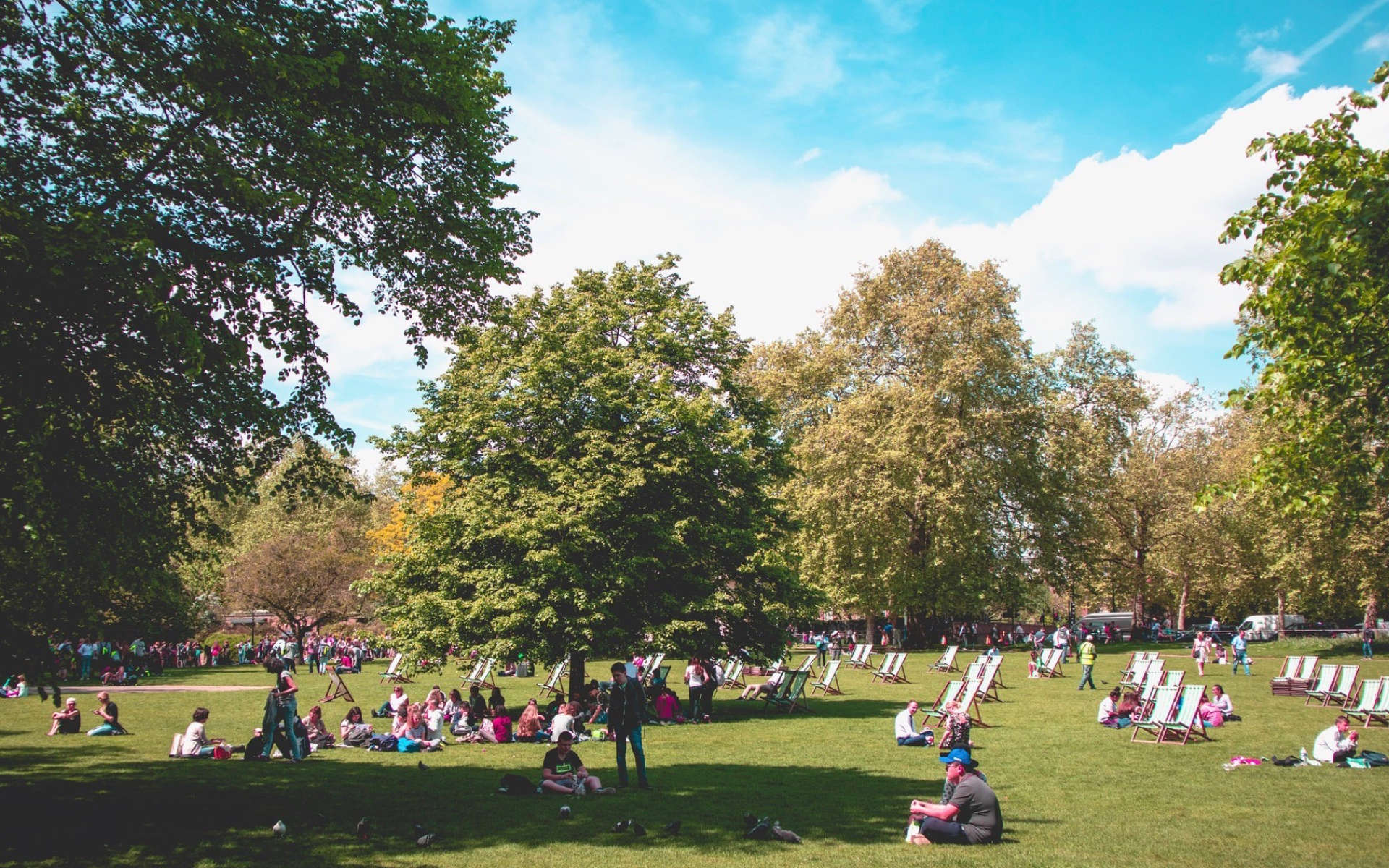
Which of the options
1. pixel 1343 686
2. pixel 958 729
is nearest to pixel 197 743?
pixel 958 729

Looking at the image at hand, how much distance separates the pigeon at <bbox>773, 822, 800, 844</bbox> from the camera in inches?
382

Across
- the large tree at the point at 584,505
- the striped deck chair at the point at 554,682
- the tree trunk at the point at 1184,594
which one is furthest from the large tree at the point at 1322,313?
the tree trunk at the point at 1184,594

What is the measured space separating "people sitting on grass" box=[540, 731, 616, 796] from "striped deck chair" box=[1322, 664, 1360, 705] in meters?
18.6

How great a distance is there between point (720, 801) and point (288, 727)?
8267mm

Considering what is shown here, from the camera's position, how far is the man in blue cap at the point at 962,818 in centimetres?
969

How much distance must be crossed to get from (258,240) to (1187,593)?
228 ft

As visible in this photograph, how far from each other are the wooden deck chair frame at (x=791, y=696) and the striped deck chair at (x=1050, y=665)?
12.9 metres

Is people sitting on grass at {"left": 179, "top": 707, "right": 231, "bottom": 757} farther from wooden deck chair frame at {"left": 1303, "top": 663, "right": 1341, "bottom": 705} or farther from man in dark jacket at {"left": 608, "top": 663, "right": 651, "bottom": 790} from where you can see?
wooden deck chair frame at {"left": 1303, "top": 663, "right": 1341, "bottom": 705}

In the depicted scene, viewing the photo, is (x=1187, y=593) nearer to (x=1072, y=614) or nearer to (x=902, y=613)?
(x=1072, y=614)

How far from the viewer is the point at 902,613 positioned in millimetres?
52156

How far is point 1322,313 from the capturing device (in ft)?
39.3

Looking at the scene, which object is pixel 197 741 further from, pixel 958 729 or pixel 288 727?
pixel 958 729

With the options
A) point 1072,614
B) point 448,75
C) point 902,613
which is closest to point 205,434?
point 448,75

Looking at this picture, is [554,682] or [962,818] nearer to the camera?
[962,818]
